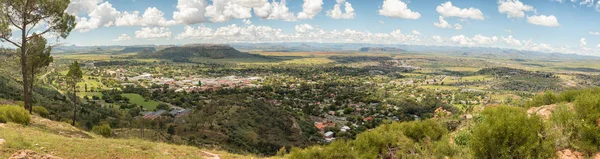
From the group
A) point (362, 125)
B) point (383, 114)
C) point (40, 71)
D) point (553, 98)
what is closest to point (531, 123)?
point (553, 98)

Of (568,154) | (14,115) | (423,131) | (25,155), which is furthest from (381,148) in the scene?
(14,115)

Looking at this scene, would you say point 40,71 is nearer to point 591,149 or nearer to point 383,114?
point 591,149

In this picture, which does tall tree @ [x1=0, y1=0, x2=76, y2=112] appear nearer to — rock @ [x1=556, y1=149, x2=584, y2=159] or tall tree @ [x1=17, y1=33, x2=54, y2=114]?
tall tree @ [x1=17, y1=33, x2=54, y2=114]

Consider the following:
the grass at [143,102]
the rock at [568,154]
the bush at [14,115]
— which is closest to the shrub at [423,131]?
the rock at [568,154]

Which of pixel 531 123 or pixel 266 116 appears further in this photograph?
pixel 266 116

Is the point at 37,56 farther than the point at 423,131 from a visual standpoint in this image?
Yes

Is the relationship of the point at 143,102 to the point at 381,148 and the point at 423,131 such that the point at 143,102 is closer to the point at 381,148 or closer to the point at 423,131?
the point at 381,148
